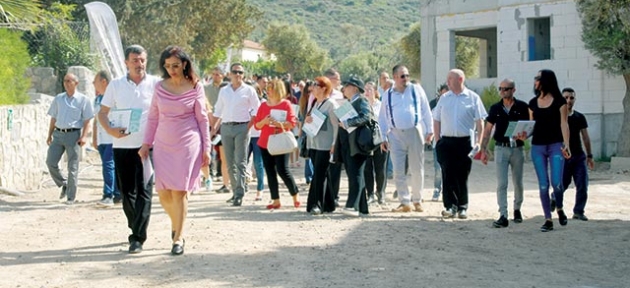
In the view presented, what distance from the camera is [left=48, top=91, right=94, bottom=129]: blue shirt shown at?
12969 millimetres

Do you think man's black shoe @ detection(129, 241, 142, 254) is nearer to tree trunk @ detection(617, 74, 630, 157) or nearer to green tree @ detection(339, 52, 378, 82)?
tree trunk @ detection(617, 74, 630, 157)

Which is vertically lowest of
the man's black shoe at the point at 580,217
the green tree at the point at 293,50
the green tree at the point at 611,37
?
the man's black shoe at the point at 580,217

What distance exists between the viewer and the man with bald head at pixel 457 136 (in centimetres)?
1130

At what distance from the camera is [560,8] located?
2219 cm

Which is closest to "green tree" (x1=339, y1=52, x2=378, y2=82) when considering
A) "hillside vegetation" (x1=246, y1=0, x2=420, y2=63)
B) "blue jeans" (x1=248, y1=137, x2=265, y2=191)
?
"hillside vegetation" (x1=246, y1=0, x2=420, y2=63)

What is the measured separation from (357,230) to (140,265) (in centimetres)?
299

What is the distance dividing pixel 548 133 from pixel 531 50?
43.7 feet

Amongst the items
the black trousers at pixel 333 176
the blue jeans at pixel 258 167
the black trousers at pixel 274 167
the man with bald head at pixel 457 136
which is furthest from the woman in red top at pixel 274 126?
the man with bald head at pixel 457 136

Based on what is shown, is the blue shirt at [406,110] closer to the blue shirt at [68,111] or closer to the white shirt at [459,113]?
the white shirt at [459,113]

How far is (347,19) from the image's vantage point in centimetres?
11688

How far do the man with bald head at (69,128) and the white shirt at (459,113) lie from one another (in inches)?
199

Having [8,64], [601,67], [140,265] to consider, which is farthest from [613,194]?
[8,64]

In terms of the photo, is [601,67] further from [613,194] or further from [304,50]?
[304,50]

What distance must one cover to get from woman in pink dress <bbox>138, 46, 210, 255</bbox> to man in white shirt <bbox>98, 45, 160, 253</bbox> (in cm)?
39
